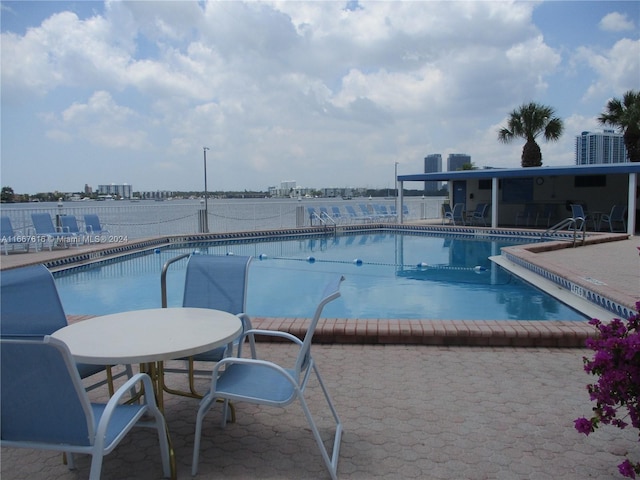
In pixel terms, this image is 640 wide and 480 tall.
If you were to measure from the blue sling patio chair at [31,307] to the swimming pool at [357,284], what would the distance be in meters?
3.86

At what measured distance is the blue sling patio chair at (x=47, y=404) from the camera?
1583mm

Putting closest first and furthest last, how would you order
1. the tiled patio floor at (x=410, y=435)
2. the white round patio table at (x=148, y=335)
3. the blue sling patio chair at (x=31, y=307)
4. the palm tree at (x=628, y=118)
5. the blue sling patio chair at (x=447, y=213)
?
the white round patio table at (x=148, y=335)
the tiled patio floor at (x=410, y=435)
the blue sling patio chair at (x=31, y=307)
the blue sling patio chair at (x=447, y=213)
the palm tree at (x=628, y=118)

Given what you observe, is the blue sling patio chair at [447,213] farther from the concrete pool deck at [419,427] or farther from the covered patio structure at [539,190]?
the concrete pool deck at [419,427]

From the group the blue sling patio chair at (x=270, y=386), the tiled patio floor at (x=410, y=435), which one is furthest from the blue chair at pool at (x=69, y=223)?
the blue sling patio chair at (x=270, y=386)

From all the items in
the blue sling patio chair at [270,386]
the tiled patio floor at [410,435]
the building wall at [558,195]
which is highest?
the building wall at [558,195]

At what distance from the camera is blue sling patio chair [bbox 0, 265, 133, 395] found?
237 cm

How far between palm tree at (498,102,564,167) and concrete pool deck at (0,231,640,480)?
19172 mm

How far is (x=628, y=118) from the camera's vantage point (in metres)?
19.8

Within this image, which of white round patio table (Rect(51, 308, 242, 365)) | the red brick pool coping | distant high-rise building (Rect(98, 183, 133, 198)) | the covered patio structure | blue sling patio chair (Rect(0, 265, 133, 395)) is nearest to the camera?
white round patio table (Rect(51, 308, 242, 365))

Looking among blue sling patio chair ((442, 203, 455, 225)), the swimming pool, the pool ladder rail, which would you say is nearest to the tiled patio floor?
the swimming pool

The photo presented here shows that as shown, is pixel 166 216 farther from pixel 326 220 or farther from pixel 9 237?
→ pixel 9 237

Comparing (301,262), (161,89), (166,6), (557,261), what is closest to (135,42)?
(166,6)

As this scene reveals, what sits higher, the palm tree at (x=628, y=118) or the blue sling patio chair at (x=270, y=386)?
the palm tree at (x=628, y=118)

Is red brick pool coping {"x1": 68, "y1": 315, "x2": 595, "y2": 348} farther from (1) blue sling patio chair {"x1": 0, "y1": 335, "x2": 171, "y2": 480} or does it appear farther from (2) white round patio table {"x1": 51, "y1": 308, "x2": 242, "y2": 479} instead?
(1) blue sling patio chair {"x1": 0, "y1": 335, "x2": 171, "y2": 480}
